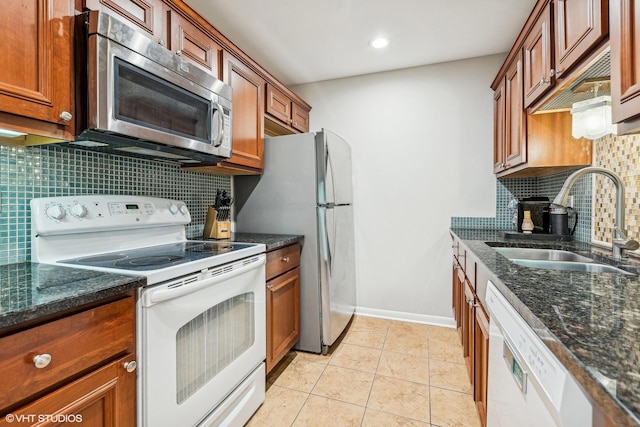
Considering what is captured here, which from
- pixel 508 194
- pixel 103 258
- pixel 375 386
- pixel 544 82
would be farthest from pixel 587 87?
pixel 103 258

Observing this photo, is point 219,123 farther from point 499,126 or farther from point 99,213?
point 499,126

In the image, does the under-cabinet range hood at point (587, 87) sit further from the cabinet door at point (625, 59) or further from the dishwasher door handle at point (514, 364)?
the dishwasher door handle at point (514, 364)

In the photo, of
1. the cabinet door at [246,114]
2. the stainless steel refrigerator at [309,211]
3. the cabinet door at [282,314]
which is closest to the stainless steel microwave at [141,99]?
the cabinet door at [246,114]

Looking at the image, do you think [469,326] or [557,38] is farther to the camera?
[469,326]

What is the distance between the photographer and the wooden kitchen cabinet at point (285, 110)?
240 centimetres

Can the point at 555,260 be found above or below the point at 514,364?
above

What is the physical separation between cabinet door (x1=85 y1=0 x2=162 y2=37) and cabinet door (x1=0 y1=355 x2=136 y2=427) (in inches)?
50.5

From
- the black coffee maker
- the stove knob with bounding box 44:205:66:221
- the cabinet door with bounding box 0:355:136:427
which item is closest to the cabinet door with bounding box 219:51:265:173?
the stove knob with bounding box 44:205:66:221

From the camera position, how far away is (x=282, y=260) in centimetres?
201

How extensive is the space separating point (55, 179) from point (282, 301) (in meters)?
1.35

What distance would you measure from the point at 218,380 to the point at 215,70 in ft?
5.43

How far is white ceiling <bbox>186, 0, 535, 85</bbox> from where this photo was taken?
1.92 metres

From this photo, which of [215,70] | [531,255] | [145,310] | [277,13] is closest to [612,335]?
[145,310]

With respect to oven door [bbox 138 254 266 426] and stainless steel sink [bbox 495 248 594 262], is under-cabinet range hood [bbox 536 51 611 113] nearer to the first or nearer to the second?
stainless steel sink [bbox 495 248 594 262]
